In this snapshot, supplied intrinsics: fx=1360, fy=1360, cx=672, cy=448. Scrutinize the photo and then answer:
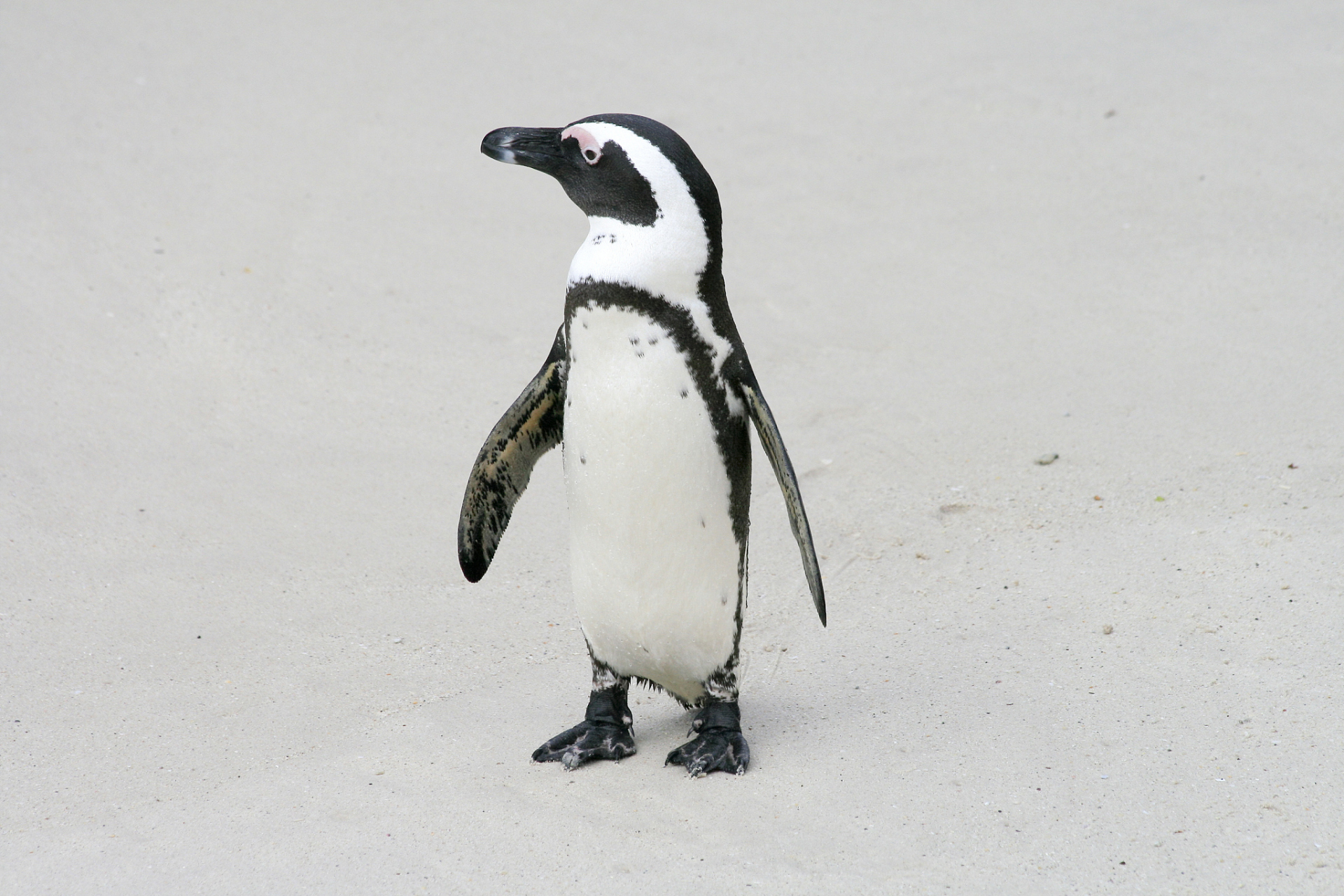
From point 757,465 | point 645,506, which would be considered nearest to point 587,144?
point 645,506

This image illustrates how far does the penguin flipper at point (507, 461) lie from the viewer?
2.86 m

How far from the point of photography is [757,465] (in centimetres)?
454

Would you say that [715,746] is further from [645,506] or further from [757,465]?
[757,465]

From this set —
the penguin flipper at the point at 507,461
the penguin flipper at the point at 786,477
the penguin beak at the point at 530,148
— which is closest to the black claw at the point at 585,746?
the penguin flipper at the point at 507,461

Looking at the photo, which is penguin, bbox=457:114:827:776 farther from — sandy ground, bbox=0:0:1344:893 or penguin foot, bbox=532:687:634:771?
sandy ground, bbox=0:0:1344:893

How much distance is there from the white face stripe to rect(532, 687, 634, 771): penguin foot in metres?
0.86

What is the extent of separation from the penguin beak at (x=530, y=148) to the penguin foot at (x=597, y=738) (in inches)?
43.7

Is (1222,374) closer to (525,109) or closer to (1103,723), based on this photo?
(1103,723)

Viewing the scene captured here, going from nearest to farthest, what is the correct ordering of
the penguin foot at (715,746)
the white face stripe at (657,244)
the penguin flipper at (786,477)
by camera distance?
the white face stripe at (657,244) < the penguin flipper at (786,477) < the penguin foot at (715,746)

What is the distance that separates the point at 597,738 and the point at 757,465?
1.81 m

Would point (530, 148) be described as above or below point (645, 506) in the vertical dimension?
above

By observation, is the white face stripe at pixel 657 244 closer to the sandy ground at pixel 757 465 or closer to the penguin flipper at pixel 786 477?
the penguin flipper at pixel 786 477

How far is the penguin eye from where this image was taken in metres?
2.60

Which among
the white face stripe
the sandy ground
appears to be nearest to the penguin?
the white face stripe
